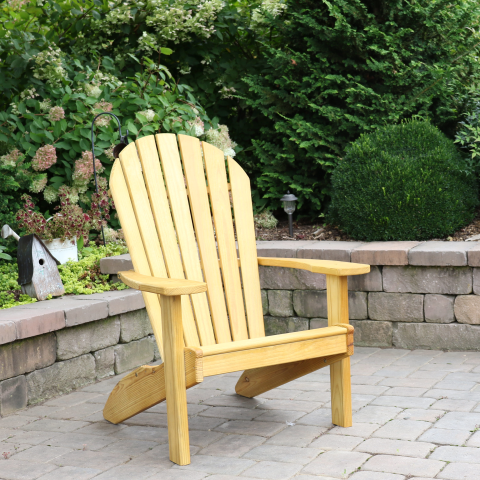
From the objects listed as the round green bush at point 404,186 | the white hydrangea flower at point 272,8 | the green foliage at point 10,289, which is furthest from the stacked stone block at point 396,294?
the white hydrangea flower at point 272,8

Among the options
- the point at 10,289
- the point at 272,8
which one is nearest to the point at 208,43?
the point at 272,8

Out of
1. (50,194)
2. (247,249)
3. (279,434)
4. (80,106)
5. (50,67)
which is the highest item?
(50,67)

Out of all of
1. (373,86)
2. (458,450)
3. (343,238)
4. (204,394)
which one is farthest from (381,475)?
(373,86)

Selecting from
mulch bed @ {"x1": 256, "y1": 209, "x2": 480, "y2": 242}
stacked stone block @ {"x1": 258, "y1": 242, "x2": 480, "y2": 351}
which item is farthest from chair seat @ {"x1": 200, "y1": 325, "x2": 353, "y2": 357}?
mulch bed @ {"x1": 256, "y1": 209, "x2": 480, "y2": 242}

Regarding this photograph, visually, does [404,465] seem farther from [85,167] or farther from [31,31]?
[31,31]

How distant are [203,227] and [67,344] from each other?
1001 millimetres

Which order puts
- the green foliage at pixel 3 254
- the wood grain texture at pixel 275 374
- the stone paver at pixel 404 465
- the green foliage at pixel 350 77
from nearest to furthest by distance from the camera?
1. the stone paver at pixel 404 465
2. the wood grain texture at pixel 275 374
3. the green foliage at pixel 3 254
4. the green foliage at pixel 350 77

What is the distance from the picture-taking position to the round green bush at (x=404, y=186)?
414 centimetres

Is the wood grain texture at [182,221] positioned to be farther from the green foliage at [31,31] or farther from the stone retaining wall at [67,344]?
the green foliage at [31,31]

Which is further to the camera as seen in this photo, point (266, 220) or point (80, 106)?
point (266, 220)

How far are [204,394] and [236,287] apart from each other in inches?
25.9

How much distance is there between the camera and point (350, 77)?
15.9 feet

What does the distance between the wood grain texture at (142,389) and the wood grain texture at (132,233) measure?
0.56 ft

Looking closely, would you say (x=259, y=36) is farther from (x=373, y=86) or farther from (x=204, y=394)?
(x=204, y=394)
